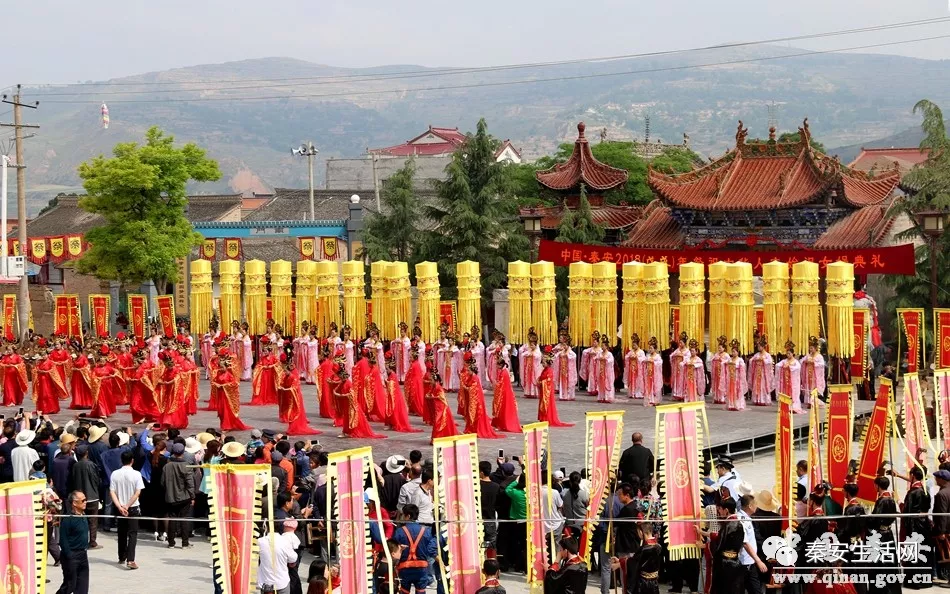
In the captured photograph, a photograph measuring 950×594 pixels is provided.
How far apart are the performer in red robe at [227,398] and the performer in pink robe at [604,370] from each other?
19.3ft

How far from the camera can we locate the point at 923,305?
→ 24.4 m

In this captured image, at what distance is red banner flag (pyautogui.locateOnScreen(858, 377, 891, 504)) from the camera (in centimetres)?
1154

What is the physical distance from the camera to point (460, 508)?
32.8 feet

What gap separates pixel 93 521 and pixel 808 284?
38.9ft

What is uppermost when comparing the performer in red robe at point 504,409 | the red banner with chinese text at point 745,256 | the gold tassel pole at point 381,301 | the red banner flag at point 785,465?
the red banner with chinese text at point 745,256

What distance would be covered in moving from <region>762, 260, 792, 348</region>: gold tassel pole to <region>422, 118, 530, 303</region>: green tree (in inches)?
376

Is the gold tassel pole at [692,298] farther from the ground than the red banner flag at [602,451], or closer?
farther from the ground

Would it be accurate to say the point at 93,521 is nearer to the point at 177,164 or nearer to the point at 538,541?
the point at 538,541

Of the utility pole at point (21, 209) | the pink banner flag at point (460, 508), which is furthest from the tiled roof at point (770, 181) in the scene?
the pink banner flag at point (460, 508)

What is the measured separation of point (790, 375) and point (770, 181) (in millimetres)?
7472

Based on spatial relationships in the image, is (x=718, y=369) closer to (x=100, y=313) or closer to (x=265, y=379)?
(x=265, y=379)

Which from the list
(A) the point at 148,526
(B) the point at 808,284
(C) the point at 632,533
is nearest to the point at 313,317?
(B) the point at 808,284

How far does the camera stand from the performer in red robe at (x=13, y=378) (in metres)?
20.8

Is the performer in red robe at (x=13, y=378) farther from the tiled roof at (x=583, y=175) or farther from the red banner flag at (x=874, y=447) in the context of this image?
the red banner flag at (x=874, y=447)
